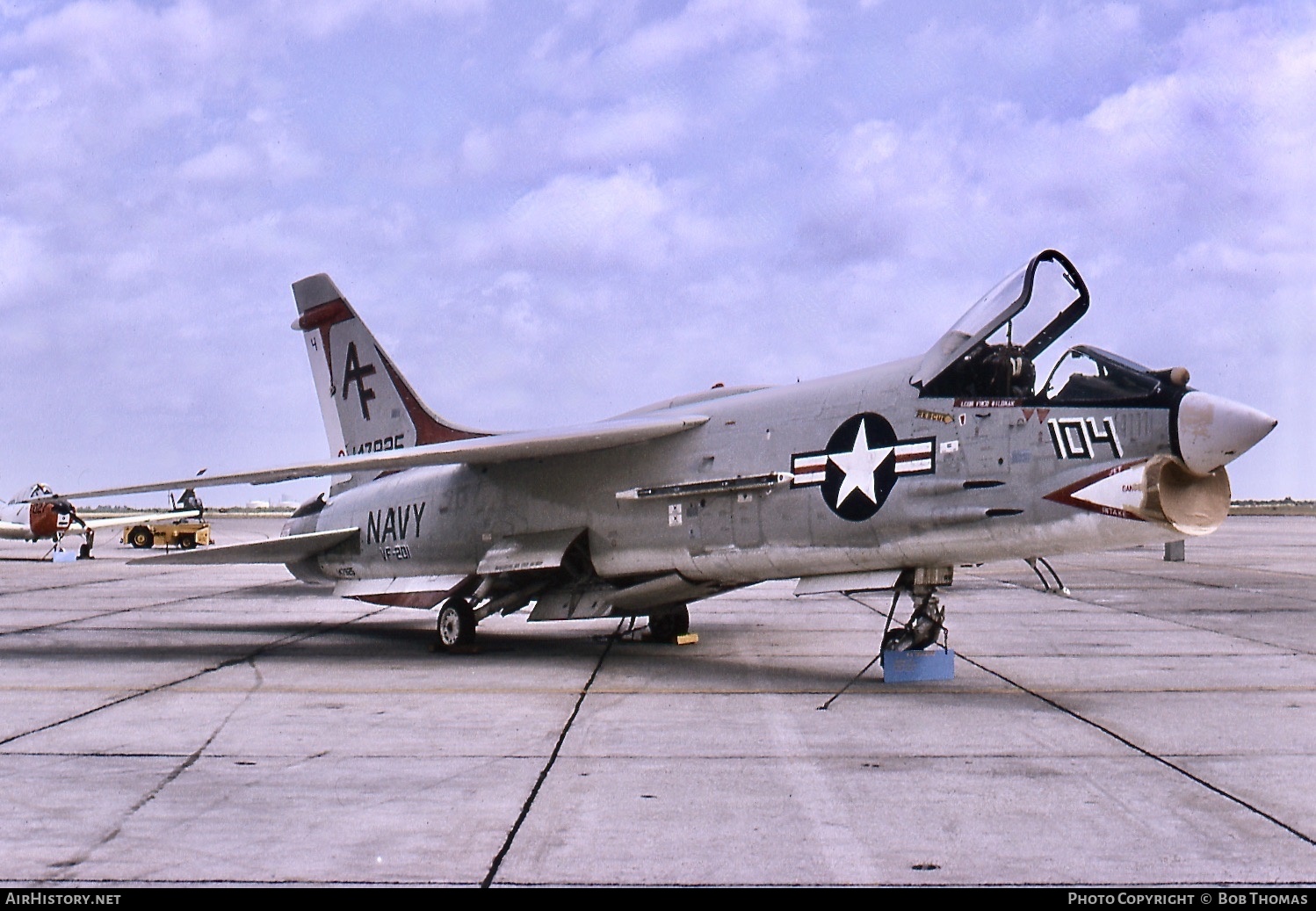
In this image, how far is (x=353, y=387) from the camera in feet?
50.0

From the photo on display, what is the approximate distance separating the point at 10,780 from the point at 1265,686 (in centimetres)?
911

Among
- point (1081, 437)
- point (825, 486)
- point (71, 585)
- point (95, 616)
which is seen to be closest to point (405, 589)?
point (825, 486)

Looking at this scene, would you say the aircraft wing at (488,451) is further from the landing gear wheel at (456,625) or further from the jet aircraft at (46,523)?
the jet aircraft at (46,523)

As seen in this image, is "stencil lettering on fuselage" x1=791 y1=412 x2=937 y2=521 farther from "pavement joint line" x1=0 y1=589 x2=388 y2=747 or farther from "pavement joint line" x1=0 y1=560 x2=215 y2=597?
"pavement joint line" x1=0 y1=560 x2=215 y2=597

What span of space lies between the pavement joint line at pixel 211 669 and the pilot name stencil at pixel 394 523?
5.31 feet

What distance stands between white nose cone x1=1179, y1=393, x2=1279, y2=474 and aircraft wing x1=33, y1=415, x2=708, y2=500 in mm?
4317

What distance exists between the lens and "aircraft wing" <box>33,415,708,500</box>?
419 inches

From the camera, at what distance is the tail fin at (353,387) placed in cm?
1457

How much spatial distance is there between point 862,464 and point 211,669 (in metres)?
6.50

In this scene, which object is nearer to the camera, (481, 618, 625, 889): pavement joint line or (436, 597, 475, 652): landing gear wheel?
(481, 618, 625, 889): pavement joint line

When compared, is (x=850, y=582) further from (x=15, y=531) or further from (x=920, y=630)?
(x=15, y=531)

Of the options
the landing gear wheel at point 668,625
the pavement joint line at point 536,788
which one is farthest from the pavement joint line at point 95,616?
the pavement joint line at point 536,788

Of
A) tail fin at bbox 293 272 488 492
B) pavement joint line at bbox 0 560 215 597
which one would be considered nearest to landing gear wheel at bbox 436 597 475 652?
tail fin at bbox 293 272 488 492
